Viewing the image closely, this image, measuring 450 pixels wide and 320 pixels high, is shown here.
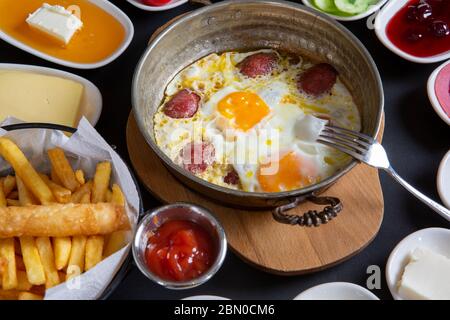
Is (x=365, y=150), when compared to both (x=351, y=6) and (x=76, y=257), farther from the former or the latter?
(x=76, y=257)

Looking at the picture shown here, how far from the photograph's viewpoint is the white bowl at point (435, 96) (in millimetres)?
2582

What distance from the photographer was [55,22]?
284 centimetres

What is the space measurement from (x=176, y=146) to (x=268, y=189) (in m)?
0.47

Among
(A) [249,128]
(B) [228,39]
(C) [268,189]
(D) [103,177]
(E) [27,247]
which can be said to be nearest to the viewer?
(E) [27,247]

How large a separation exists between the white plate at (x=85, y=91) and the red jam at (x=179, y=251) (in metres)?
0.77

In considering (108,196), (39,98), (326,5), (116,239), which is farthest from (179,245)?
(326,5)

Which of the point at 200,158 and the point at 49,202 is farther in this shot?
the point at 200,158

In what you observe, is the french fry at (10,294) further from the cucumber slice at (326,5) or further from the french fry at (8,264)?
the cucumber slice at (326,5)

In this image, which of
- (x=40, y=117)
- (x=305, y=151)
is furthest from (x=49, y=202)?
(x=305, y=151)

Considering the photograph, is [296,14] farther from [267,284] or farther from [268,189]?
[267,284]

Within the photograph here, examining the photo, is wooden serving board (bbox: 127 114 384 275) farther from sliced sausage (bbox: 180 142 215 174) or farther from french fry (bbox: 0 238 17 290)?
french fry (bbox: 0 238 17 290)

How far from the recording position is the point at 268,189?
7.60 ft

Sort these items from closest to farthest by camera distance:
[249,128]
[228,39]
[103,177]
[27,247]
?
1. [27,247]
2. [103,177]
3. [249,128]
4. [228,39]

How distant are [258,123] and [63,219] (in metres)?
0.98
